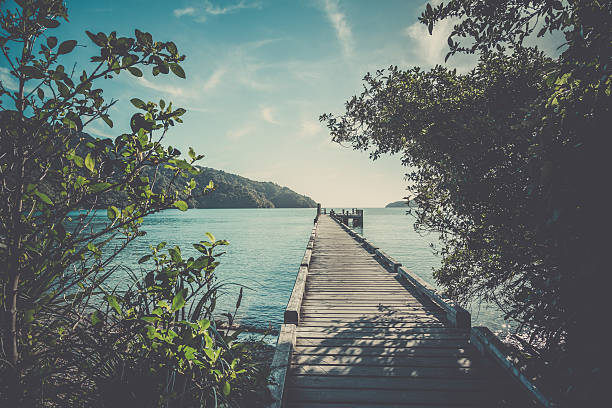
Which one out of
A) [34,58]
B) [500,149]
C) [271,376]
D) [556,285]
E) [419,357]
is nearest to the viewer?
[34,58]

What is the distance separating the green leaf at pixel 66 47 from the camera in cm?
137

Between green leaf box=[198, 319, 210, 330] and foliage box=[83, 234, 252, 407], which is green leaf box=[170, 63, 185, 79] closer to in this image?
foliage box=[83, 234, 252, 407]

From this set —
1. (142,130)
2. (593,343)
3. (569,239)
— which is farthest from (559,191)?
(142,130)

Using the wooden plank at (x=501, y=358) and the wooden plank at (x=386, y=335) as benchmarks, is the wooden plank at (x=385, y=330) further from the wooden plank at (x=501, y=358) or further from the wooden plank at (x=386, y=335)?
the wooden plank at (x=501, y=358)

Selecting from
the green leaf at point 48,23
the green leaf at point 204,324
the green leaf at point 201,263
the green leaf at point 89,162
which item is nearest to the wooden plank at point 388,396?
the green leaf at point 204,324

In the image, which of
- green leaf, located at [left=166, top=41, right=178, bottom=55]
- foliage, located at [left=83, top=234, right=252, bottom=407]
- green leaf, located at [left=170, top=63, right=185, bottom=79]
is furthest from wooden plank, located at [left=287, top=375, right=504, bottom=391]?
green leaf, located at [left=166, top=41, right=178, bottom=55]

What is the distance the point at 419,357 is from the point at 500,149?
3.26 metres

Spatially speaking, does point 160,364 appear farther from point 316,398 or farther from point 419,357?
point 419,357

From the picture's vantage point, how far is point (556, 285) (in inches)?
72.1

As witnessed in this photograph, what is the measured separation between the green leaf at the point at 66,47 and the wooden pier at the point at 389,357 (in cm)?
289

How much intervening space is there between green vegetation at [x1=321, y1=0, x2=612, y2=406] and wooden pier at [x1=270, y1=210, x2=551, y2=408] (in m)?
0.69

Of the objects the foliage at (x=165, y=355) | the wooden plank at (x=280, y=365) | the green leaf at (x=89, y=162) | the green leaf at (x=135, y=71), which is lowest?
the wooden plank at (x=280, y=365)

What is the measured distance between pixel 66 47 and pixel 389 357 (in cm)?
426

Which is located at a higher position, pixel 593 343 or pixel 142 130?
pixel 142 130
